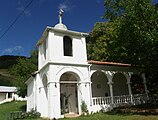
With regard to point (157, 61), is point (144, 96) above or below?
below

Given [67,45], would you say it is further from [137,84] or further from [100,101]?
[137,84]

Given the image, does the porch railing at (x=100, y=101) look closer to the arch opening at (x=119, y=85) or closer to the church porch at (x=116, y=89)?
the church porch at (x=116, y=89)

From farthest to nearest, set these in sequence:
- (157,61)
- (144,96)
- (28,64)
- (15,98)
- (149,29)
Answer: (15,98) → (28,64) → (144,96) → (157,61) → (149,29)

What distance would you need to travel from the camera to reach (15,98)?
52.2 meters

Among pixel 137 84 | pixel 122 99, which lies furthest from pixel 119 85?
pixel 122 99

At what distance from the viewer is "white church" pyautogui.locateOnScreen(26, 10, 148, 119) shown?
616 inches

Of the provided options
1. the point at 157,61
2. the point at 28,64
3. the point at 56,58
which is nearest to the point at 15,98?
the point at 28,64

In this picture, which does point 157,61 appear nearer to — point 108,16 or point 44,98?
point 108,16

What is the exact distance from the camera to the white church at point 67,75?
51.3 feet

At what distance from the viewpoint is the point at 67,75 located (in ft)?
63.8

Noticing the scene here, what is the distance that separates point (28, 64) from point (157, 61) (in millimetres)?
31467

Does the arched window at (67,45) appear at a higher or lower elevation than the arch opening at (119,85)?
higher

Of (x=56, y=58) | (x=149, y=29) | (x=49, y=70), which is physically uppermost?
(x=149, y=29)

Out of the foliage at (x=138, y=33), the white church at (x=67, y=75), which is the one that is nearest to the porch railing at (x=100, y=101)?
the white church at (x=67, y=75)
